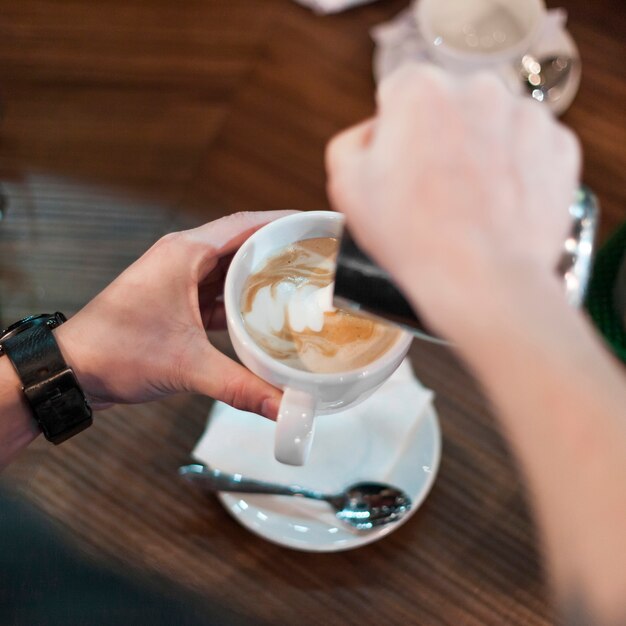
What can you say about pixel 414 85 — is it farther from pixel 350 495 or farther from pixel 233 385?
pixel 350 495

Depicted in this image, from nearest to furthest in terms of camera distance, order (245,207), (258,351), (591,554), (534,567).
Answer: (591,554) < (258,351) < (534,567) < (245,207)

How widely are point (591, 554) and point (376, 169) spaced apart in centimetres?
23

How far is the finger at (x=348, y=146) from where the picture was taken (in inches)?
17.4

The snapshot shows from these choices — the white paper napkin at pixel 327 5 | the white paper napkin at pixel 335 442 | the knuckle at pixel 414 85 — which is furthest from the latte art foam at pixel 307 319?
the white paper napkin at pixel 327 5

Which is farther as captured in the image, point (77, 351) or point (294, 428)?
point (77, 351)

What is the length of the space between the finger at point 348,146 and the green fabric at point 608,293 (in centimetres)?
47

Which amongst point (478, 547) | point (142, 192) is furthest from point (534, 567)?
point (142, 192)

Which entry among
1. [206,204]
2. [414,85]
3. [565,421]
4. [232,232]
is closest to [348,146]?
[414,85]

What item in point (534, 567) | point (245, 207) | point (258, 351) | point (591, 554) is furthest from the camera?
point (245, 207)

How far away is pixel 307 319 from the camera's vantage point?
26.7 inches

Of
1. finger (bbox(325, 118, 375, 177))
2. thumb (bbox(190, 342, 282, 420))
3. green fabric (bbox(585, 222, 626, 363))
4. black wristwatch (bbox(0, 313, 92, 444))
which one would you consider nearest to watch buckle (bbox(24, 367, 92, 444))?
black wristwatch (bbox(0, 313, 92, 444))

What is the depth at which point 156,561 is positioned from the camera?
0.74 m

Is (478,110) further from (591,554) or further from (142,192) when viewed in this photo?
(142,192)

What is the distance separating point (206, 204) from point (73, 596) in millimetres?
476
